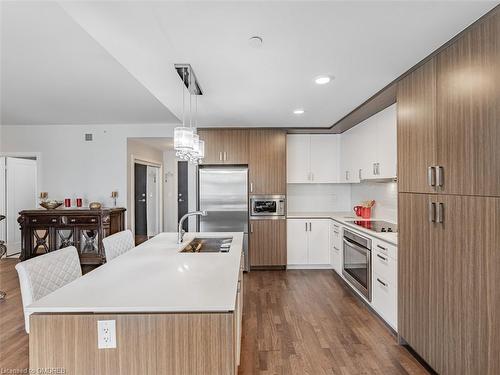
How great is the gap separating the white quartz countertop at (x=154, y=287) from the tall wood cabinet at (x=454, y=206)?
1389mm

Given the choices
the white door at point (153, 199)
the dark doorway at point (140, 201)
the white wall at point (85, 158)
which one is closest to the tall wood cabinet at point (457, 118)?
the white wall at point (85, 158)

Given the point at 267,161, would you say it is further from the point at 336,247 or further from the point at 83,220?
the point at 83,220

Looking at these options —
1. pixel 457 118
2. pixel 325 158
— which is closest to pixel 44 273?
pixel 457 118

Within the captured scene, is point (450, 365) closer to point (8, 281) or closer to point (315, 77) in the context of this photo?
point (315, 77)

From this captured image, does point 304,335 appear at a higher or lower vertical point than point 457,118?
lower

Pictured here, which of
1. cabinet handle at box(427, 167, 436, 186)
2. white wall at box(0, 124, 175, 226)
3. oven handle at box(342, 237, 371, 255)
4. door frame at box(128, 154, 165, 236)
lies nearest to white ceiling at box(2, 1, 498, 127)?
cabinet handle at box(427, 167, 436, 186)

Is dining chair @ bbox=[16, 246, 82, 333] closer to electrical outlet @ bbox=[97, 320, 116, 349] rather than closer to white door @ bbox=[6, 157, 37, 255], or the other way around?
electrical outlet @ bbox=[97, 320, 116, 349]

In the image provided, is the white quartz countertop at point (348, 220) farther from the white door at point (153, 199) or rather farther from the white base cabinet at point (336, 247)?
the white door at point (153, 199)

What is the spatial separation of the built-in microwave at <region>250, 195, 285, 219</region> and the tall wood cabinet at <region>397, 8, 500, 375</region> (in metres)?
2.30

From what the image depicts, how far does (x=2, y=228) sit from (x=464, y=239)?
24.2 feet

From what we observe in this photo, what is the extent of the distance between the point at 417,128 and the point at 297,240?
9.20 feet

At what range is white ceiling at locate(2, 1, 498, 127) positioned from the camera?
5.00ft

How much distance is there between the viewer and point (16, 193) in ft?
19.3

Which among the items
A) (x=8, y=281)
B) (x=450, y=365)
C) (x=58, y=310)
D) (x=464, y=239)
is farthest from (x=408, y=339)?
(x=8, y=281)
